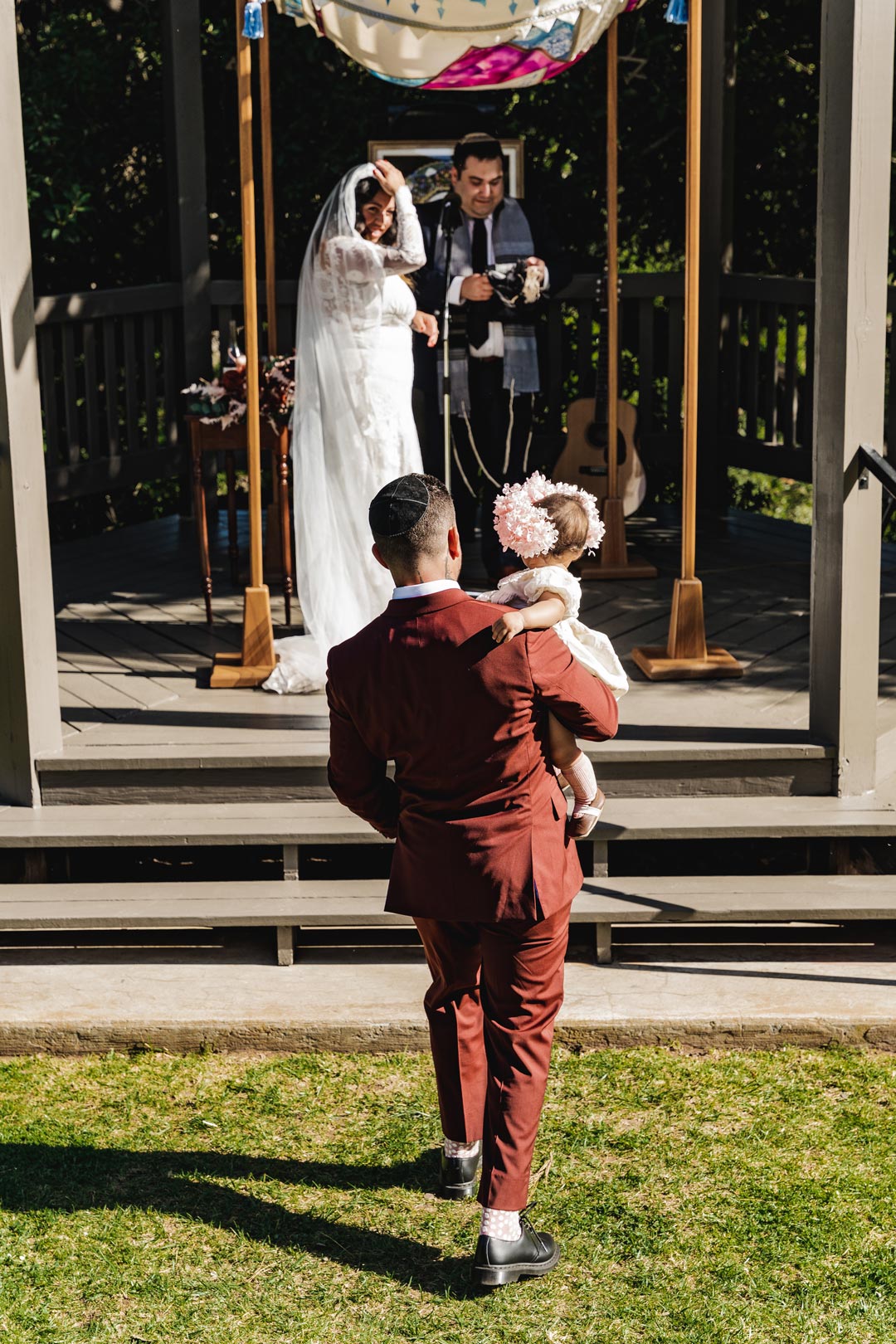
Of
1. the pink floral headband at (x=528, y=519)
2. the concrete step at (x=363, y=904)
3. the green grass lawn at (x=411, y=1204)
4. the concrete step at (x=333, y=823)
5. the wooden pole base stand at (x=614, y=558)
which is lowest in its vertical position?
the green grass lawn at (x=411, y=1204)

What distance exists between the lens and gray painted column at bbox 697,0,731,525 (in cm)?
857

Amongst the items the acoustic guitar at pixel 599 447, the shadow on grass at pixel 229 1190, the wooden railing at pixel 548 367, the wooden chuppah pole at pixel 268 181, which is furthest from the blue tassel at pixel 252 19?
the shadow on grass at pixel 229 1190

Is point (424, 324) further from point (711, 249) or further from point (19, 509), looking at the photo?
point (711, 249)

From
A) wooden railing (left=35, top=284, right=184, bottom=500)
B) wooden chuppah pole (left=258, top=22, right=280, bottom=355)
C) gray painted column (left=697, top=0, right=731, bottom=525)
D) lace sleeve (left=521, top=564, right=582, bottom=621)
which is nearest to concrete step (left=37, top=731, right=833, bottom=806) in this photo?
lace sleeve (left=521, top=564, right=582, bottom=621)

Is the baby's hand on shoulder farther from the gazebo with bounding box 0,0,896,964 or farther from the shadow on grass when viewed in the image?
the gazebo with bounding box 0,0,896,964

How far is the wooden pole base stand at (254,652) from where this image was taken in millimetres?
6031

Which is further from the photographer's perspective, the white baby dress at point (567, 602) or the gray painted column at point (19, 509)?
the gray painted column at point (19, 509)

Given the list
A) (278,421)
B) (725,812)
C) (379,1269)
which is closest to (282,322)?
(278,421)

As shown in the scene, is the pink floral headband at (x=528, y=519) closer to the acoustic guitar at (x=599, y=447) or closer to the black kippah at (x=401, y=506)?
the black kippah at (x=401, y=506)

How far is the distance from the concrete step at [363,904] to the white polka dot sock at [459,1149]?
1085mm

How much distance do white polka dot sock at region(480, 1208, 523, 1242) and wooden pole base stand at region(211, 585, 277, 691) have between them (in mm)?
2857

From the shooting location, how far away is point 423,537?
11.0 ft

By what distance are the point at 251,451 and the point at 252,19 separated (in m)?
1.43

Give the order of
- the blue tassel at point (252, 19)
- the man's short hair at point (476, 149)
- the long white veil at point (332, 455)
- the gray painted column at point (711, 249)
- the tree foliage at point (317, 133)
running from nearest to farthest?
the blue tassel at point (252, 19) < the long white veil at point (332, 455) < the man's short hair at point (476, 149) < the gray painted column at point (711, 249) < the tree foliage at point (317, 133)
